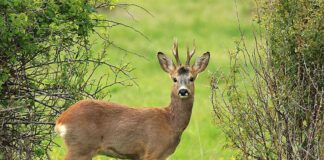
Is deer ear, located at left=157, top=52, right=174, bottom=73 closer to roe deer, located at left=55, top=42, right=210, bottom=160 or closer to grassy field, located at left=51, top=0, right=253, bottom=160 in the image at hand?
roe deer, located at left=55, top=42, right=210, bottom=160

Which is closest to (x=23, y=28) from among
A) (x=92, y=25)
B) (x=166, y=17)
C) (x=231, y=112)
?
(x=92, y=25)

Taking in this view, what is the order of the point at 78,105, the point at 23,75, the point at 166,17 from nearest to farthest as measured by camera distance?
the point at 78,105 → the point at 23,75 → the point at 166,17

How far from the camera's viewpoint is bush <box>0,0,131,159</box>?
1005 cm

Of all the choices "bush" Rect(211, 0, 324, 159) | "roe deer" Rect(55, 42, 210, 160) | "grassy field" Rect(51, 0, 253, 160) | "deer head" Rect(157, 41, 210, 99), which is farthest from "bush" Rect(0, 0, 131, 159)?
"grassy field" Rect(51, 0, 253, 160)

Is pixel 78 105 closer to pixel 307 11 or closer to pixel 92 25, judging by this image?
pixel 92 25

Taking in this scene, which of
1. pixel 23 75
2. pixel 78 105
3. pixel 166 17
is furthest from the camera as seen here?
pixel 166 17

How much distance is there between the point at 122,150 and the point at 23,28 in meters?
1.53

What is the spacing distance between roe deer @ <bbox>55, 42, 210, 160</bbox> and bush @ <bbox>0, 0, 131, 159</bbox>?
1.94ft

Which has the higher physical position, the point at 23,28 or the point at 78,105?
the point at 23,28

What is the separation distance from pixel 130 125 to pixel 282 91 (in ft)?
5.04

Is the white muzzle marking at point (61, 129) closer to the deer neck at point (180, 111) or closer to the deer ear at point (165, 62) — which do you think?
the deer neck at point (180, 111)

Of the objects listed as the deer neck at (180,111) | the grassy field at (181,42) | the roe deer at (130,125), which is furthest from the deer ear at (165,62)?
the grassy field at (181,42)

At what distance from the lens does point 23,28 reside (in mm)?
9898

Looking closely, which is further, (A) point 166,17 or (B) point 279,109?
(A) point 166,17
